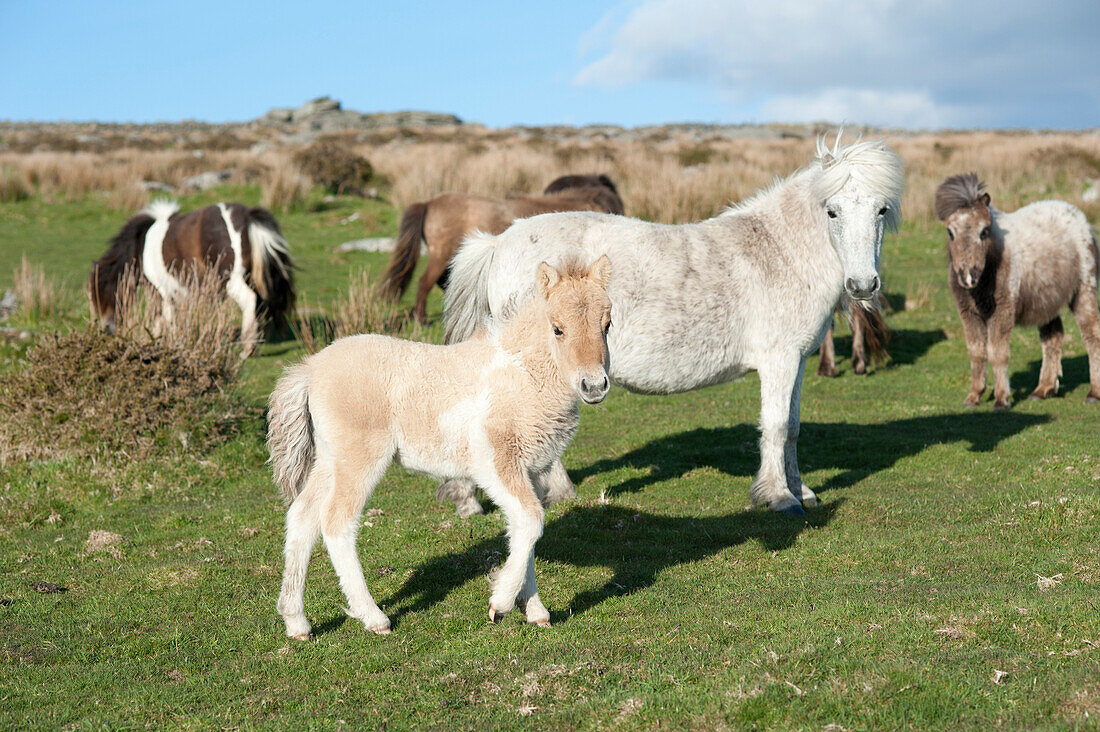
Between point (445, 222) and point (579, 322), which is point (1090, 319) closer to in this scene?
point (579, 322)

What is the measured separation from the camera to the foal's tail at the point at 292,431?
543 centimetres

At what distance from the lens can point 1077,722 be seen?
3.88 metres

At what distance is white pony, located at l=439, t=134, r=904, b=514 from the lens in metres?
7.64

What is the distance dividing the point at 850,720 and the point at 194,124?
100 m

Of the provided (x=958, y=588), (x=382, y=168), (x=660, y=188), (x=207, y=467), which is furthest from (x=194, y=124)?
(x=958, y=588)

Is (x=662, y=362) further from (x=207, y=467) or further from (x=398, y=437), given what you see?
(x=207, y=467)

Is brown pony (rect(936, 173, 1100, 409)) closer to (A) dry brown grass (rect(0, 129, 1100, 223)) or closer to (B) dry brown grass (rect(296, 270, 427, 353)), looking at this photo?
(B) dry brown grass (rect(296, 270, 427, 353))

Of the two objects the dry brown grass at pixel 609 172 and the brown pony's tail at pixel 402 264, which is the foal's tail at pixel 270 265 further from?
the dry brown grass at pixel 609 172

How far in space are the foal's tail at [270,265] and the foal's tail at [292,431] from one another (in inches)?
399

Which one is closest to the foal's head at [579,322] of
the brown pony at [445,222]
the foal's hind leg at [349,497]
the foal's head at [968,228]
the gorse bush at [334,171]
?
the foal's hind leg at [349,497]

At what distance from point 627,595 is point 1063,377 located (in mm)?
10738

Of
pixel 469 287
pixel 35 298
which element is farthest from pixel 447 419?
pixel 35 298

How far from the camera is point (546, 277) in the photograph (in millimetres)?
5199

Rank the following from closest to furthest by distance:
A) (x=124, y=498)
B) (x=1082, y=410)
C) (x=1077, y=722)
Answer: (x=1077, y=722), (x=124, y=498), (x=1082, y=410)
